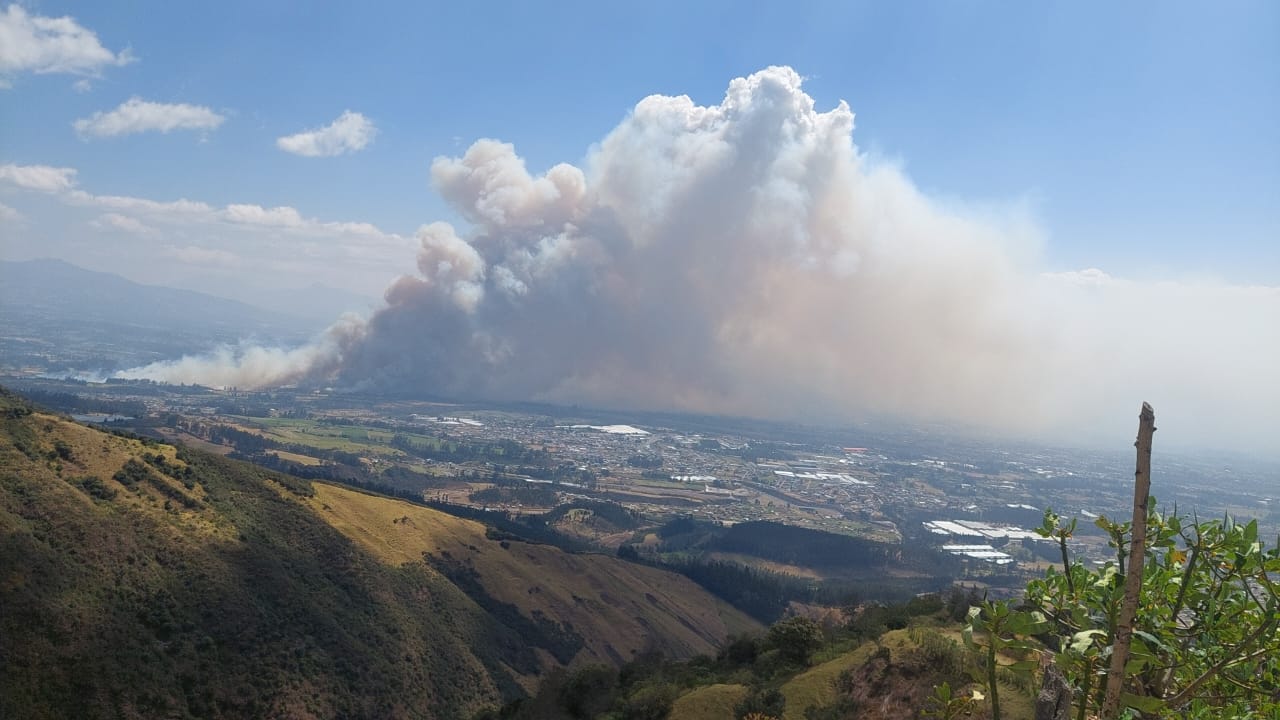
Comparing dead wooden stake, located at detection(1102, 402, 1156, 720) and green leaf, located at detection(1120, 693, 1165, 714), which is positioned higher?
dead wooden stake, located at detection(1102, 402, 1156, 720)

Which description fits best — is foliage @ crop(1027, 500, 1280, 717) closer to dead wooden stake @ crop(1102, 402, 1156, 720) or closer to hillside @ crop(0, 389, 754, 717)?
dead wooden stake @ crop(1102, 402, 1156, 720)

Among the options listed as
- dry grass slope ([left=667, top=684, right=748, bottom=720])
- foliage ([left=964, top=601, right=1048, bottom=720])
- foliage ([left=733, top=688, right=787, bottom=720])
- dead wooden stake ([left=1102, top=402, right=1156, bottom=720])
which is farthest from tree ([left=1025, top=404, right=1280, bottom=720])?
dry grass slope ([left=667, top=684, right=748, bottom=720])

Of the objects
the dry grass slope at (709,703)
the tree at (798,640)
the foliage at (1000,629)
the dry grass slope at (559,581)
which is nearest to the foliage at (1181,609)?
the foliage at (1000,629)

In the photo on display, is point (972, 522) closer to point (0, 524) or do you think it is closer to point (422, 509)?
point (422, 509)

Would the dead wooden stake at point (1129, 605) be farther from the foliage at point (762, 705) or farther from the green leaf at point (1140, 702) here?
the foliage at point (762, 705)

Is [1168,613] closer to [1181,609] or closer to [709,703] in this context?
[1181,609]

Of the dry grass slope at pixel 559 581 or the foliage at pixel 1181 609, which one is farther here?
the dry grass slope at pixel 559 581

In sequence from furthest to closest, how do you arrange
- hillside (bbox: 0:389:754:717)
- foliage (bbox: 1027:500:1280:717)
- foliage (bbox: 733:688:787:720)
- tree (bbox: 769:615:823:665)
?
tree (bbox: 769:615:823:665), hillside (bbox: 0:389:754:717), foliage (bbox: 733:688:787:720), foliage (bbox: 1027:500:1280:717)

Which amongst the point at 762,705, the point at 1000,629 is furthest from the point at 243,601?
the point at 1000,629
